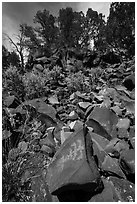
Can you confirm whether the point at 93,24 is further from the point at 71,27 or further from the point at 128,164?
the point at 128,164

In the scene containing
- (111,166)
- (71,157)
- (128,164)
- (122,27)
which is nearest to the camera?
(71,157)

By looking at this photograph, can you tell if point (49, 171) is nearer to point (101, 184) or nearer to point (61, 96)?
point (101, 184)

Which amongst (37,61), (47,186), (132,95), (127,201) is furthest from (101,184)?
(37,61)

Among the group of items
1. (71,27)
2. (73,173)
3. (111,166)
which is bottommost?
(111,166)

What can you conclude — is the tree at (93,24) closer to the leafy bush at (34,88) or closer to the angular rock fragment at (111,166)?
the leafy bush at (34,88)

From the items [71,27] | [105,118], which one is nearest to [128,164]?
[105,118]

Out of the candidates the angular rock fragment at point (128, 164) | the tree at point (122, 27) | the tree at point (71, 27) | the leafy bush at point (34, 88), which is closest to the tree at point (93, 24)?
the tree at point (71, 27)

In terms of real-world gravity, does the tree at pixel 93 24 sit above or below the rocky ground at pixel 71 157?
above

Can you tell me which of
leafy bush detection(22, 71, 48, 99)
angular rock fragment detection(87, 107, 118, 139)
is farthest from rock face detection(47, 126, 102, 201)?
leafy bush detection(22, 71, 48, 99)

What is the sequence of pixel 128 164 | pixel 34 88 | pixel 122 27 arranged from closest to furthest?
pixel 128 164 < pixel 34 88 < pixel 122 27

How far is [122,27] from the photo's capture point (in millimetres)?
14594

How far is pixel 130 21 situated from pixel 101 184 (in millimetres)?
14321

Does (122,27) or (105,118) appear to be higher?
(122,27)

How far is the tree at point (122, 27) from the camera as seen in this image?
14.3 metres
